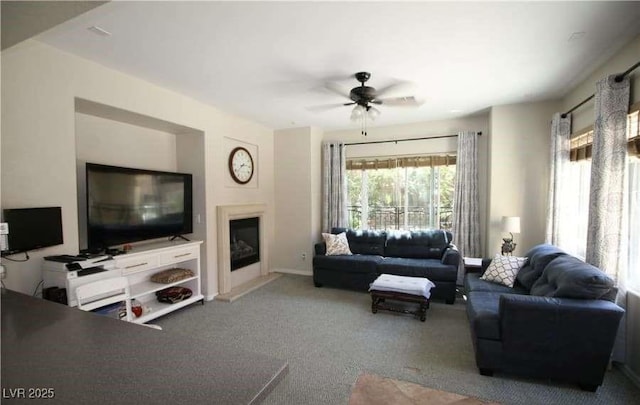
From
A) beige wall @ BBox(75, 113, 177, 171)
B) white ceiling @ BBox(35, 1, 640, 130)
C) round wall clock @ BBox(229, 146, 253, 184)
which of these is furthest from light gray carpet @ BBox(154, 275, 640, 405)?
white ceiling @ BBox(35, 1, 640, 130)

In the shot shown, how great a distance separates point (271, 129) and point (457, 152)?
3.25 meters

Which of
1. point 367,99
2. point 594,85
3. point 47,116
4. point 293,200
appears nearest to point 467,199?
point 594,85

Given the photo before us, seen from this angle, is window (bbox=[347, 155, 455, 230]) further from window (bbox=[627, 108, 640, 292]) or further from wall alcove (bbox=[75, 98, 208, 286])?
wall alcove (bbox=[75, 98, 208, 286])

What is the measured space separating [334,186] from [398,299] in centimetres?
248

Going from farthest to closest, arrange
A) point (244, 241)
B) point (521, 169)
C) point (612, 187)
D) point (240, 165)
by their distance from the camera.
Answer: point (244, 241), point (240, 165), point (521, 169), point (612, 187)

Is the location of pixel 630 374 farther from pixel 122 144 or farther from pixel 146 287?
pixel 122 144

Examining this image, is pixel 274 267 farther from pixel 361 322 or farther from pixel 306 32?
pixel 306 32

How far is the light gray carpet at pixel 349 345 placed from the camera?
85.4 inches

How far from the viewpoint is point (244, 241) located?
4.93 meters

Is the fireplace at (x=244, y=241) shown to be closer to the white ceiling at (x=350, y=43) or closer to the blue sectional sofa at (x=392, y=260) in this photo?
the blue sectional sofa at (x=392, y=260)

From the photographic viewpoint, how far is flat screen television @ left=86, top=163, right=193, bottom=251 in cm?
292

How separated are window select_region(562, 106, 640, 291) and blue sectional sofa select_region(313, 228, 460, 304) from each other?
50.7 inches

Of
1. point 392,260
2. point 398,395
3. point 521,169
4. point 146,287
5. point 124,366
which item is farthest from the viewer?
point 392,260

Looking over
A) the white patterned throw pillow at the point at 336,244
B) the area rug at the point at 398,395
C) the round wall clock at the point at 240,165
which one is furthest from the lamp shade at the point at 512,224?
the round wall clock at the point at 240,165
